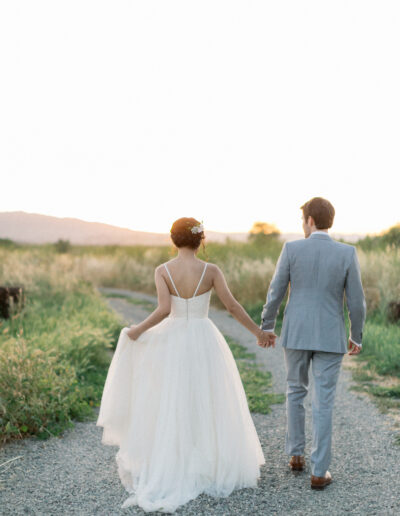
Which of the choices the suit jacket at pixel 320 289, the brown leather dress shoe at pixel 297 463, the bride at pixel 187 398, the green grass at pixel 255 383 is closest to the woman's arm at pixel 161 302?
the bride at pixel 187 398

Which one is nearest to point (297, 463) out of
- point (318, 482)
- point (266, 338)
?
point (318, 482)

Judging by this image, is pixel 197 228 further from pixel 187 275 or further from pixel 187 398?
pixel 187 398

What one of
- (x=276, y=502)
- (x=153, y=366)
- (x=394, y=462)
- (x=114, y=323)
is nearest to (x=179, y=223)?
(x=153, y=366)

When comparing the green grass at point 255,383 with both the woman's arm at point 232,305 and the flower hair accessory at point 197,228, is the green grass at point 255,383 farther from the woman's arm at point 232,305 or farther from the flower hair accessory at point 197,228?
the flower hair accessory at point 197,228

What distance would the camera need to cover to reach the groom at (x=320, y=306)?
3.77m

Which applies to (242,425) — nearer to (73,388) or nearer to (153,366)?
(153,366)

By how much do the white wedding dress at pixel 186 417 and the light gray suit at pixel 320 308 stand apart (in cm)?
49

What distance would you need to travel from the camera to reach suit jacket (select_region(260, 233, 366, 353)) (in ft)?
12.4

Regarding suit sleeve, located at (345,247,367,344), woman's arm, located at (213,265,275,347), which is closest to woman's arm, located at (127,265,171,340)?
woman's arm, located at (213,265,275,347)

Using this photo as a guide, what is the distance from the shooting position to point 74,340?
25.3 feet

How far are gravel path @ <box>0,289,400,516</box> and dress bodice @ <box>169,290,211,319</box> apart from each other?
1.23 m

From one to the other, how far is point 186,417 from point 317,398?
0.94m

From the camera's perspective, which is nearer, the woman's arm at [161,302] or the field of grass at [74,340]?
the woman's arm at [161,302]

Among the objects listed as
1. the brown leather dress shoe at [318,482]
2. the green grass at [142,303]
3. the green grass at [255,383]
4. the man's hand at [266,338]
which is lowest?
the green grass at [255,383]
